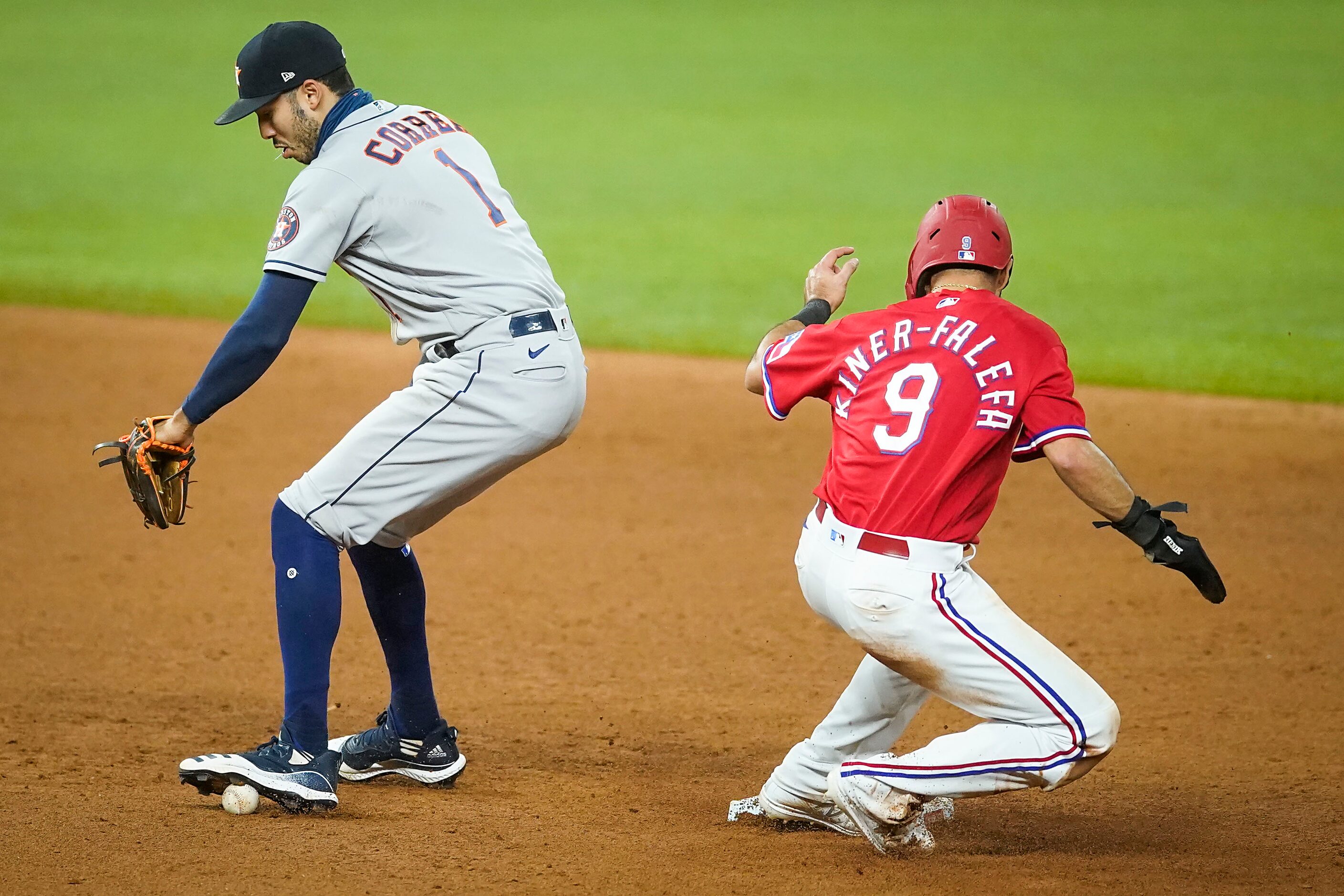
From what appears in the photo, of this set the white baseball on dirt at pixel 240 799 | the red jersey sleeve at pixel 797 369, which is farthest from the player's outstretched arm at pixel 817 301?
the white baseball on dirt at pixel 240 799

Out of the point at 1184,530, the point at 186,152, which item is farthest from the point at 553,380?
the point at 186,152

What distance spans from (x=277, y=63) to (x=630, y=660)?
2.46 m

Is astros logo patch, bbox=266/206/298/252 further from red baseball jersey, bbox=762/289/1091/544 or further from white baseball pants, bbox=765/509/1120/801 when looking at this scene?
white baseball pants, bbox=765/509/1120/801

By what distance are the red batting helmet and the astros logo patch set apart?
147 cm

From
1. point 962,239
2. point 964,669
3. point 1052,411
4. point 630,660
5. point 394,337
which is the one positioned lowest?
point 630,660

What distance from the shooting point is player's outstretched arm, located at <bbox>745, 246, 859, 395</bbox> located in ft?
11.3

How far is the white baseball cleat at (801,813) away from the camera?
11.7 ft

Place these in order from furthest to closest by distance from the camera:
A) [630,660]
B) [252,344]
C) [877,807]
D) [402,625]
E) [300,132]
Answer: [630,660]
[402,625]
[300,132]
[252,344]
[877,807]

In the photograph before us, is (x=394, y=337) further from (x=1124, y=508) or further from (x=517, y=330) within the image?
(x=1124, y=508)

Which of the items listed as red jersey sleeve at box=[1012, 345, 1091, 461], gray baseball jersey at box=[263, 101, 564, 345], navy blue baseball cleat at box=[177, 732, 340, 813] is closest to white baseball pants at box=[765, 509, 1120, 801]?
red jersey sleeve at box=[1012, 345, 1091, 461]

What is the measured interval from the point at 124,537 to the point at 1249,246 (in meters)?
10.9

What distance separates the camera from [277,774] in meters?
3.53

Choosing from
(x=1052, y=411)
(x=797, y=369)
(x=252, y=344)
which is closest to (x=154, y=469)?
(x=252, y=344)

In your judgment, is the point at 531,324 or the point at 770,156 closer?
the point at 531,324
